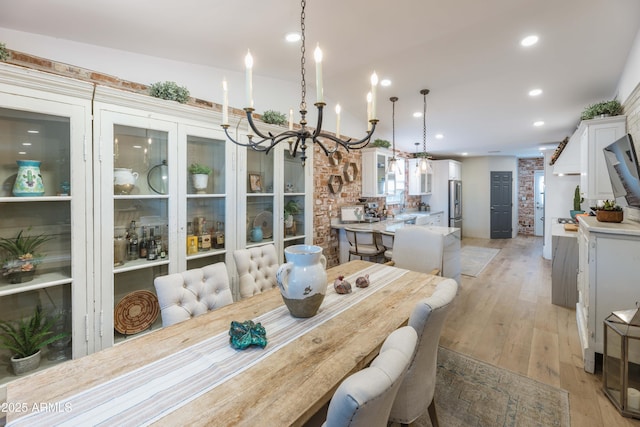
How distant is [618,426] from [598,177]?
2.38m

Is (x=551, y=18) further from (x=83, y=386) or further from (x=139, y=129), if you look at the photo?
(x=83, y=386)

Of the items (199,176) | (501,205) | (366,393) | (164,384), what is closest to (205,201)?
(199,176)

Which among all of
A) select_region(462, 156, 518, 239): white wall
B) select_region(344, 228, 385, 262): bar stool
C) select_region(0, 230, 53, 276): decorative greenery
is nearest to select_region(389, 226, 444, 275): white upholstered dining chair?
select_region(344, 228, 385, 262): bar stool

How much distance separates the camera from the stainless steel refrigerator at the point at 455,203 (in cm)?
738

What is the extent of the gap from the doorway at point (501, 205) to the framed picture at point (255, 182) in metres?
7.56

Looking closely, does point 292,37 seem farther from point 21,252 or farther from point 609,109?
point 609,109

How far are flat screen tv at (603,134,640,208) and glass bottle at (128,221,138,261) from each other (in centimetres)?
378

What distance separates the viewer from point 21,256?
1789 millimetres

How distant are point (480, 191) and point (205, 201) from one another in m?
8.11

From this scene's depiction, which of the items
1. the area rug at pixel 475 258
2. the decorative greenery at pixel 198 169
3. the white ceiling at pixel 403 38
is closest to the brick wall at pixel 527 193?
the area rug at pixel 475 258

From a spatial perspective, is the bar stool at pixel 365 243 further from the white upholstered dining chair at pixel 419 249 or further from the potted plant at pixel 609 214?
the potted plant at pixel 609 214

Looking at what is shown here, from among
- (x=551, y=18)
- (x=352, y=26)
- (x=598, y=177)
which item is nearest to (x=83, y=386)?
(x=352, y=26)

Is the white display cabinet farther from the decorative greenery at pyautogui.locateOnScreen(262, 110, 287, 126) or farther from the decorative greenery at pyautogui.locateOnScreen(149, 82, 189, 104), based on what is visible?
the decorative greenery at pyautogui.locateOnScreen(262, 110, 287, 126)

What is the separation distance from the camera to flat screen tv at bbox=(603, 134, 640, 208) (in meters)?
2.03
